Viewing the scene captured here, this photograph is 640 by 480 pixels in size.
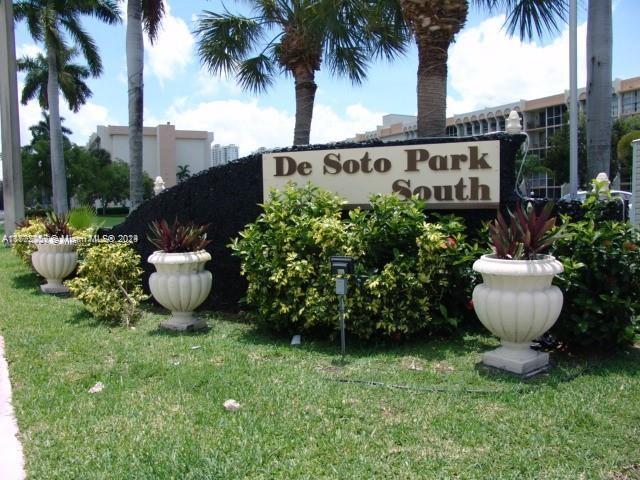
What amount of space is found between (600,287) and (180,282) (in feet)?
14.0

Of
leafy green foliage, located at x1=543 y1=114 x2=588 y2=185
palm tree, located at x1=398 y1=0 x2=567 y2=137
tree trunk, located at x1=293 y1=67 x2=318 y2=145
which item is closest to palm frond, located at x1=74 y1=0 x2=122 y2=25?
tree trunk, located at x1=293 y1=67 x2=318 y2=145

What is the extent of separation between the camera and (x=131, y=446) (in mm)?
3482

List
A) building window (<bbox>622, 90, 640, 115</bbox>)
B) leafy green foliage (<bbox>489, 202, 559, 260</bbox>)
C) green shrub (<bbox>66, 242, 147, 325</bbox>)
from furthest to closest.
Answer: building window (<bbox>622, 90, 640, 115</bbox>)
green shrub (<bbox>66, 242, 147, 325</bbox>)
leafy green foliage (<bbox>489, 202, 559, 260</bbox>)

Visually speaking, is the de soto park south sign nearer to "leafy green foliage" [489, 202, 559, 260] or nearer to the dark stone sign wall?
the dark stone sign wall

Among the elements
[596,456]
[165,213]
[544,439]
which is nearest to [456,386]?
[544,439]

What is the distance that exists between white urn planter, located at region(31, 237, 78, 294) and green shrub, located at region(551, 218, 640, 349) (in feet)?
25.7

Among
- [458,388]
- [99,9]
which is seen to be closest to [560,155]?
[99,9]

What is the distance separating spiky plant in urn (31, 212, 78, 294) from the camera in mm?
9445

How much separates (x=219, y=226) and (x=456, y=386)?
4204mm

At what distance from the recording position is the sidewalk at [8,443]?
3.28m

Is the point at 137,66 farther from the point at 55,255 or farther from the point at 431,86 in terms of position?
the point at 431,86

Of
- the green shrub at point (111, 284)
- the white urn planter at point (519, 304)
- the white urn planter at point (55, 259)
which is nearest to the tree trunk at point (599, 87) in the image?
the white urn planter at point (519, 304)

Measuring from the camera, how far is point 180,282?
629 cm

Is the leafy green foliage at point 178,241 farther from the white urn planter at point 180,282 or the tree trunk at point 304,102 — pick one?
the tree trunk at point 304,102
